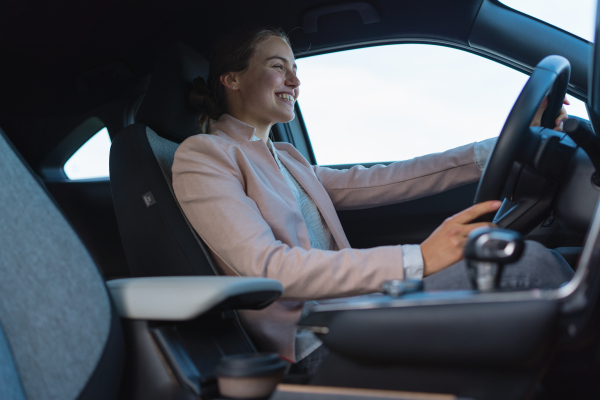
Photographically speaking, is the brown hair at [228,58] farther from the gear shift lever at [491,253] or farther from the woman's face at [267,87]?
the gear shift lever at [491,253]

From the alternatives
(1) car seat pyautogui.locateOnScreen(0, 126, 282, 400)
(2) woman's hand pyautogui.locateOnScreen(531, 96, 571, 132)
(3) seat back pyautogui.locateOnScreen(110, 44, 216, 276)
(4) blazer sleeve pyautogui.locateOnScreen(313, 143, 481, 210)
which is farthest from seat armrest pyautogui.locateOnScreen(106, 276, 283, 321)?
(4) blazer sleeve pyautogui.locateOnScreen(313, 143, 481, 210)

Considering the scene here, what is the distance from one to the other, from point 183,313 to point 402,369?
1.05 feet

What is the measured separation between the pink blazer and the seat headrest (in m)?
0.11

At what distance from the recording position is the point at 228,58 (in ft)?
5.23

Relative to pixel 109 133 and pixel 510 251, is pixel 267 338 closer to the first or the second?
pixel 510 251

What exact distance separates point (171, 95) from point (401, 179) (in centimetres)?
71

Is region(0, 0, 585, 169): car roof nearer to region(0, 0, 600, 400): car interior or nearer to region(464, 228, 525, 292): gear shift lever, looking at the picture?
region(0, 0, 600, 400): car interior

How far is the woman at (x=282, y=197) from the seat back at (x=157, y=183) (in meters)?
0.04

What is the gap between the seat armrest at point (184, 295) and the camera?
741mm

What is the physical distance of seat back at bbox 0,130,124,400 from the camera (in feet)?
2.39

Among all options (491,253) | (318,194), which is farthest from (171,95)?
(491,253)

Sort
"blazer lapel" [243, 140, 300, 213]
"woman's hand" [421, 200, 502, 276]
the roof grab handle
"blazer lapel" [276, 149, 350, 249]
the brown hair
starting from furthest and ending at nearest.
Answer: the roof grab handle, the brown hair, "blazer lapel" [276, 149, 350, 249], "blazer lapel" [243, 140, 300, 213], "woman's hand" [421, 200, 502, 276]

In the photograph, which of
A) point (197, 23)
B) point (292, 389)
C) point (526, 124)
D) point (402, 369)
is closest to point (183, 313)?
point (292, 389)

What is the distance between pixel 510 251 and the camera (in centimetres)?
59
